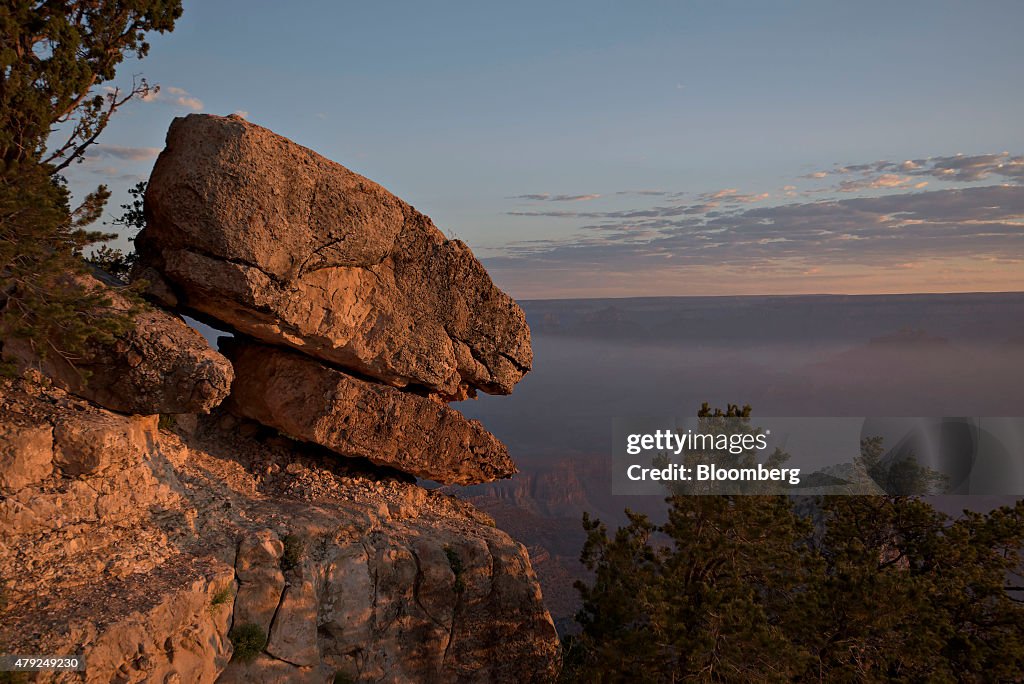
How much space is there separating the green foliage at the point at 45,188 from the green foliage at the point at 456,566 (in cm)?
923

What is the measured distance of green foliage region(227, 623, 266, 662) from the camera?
12797 mm

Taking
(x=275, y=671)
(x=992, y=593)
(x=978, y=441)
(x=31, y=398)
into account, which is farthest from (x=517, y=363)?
(x=978, y=441)

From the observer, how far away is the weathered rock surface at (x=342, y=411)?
17047mm

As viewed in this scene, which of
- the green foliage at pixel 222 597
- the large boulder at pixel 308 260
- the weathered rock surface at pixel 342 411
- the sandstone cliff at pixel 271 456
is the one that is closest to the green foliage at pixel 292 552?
the sandstone cliff at pixel 271 456

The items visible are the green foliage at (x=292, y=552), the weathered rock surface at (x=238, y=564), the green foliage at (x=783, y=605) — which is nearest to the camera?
the weathered rock surface at (x=238, y=564)

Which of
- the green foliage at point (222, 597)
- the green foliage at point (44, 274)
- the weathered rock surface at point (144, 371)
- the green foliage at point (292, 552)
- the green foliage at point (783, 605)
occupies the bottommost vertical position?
the green foliage at point (783, 605)

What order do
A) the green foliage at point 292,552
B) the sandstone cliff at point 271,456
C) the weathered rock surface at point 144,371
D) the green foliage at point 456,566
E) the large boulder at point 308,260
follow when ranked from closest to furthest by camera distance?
1. the sandstone cliff at point 271,456
2. the weathered rock surface at point 144,371
3. the green foliage at point 292,552
4. the large boulder at point 308,260
5. the green foliage at point 456,566

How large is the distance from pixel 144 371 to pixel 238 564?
4.40 m

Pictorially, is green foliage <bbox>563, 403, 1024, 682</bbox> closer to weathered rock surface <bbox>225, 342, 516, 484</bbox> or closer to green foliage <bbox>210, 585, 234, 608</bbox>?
weathered rock surface <bbox>225, 342, 516, 484</bbox>

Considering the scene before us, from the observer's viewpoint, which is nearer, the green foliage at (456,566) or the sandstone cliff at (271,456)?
the sandstone cliff at (271,456)

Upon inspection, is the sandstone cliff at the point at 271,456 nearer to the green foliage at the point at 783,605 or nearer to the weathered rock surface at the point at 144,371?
the weathered rock surface at the point at 144,371

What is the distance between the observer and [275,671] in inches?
521

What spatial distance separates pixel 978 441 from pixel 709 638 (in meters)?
62.9

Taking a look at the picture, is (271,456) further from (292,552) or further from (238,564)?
(238,564)
